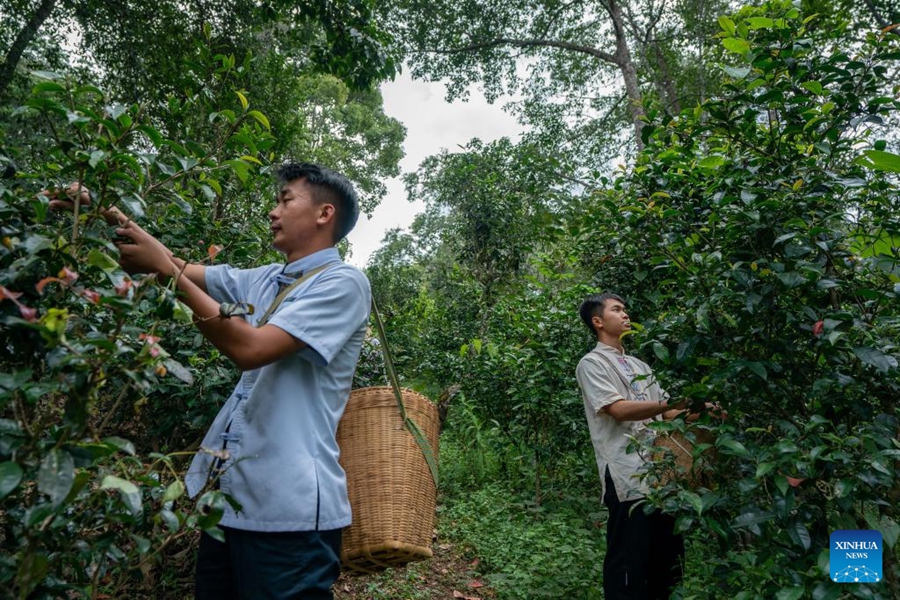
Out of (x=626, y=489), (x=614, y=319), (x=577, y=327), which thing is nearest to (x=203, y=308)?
(x=626, y=489)

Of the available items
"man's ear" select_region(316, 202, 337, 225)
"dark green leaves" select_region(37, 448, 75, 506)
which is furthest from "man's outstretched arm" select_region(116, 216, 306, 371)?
"man's ear" select_region(316, 202, 337, 225)

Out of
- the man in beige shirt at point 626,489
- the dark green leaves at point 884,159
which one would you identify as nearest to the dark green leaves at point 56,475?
the dark green leaves at point 884,159

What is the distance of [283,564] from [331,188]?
1.02 m

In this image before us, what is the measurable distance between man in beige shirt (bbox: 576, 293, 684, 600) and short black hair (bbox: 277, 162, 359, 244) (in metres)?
1.39

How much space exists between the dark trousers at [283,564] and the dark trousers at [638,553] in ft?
4.98

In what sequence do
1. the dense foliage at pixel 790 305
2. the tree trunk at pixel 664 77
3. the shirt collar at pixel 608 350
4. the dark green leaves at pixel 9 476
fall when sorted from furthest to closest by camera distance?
the tree trunk at pixel 664 77 < the shirt collar at pixel 608 350 < the dense foliage at pixel 790 305 < the dark green leaves at pixel 9 476

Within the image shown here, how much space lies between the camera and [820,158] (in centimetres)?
198

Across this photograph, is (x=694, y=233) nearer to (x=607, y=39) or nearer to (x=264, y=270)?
(x=264, y=270)

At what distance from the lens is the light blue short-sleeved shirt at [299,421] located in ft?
4.68

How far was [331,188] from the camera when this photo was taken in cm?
180

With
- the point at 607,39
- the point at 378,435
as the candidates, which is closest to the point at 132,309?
the point at 378,435

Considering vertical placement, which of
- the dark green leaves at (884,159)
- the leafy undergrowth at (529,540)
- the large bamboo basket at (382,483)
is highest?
the dark green leaves at (884,159)

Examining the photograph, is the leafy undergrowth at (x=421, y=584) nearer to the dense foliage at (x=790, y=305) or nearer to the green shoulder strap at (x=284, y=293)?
the dense foliage at (x=790, y=305)

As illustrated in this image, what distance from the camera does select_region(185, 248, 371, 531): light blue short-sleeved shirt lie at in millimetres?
1427
